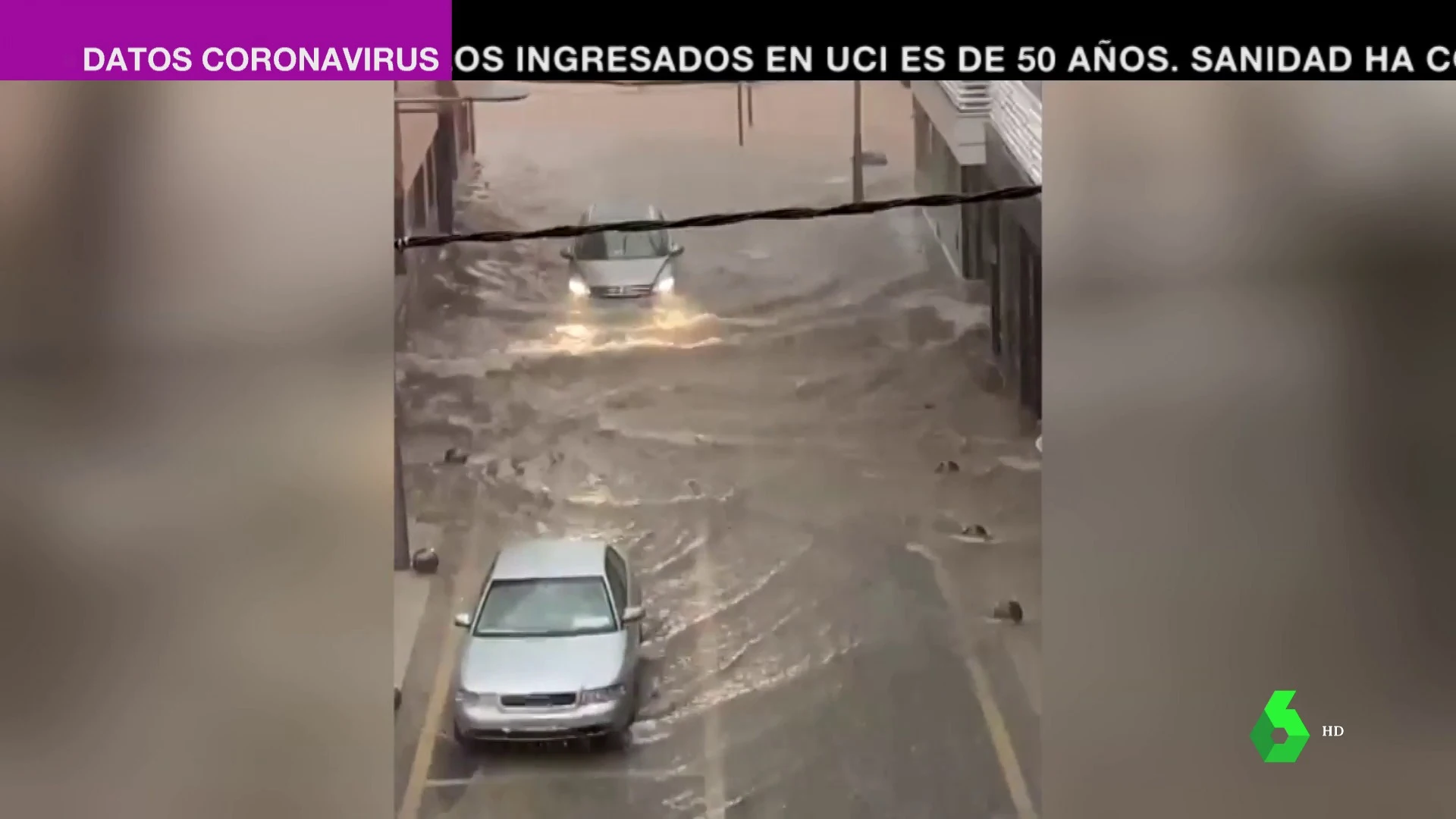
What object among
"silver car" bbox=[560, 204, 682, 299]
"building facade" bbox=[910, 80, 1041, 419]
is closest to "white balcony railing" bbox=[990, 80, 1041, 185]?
"building facade" bbox=[910, 80, 1041, 419]

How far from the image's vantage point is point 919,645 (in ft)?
3.13

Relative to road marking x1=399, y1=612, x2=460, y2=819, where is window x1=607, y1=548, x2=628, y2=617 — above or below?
above

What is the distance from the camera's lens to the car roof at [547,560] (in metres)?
0.94

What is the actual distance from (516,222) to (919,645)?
49cm

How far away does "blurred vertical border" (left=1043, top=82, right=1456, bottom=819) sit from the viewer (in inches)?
36.4

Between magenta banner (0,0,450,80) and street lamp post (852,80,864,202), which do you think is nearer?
magenta banner (0,0,450,80)

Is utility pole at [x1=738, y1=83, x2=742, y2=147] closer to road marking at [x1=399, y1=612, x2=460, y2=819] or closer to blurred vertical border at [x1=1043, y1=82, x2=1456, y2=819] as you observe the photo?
blurred vertical border at [x1=1043, y1=82, x2=1456, y2=819]

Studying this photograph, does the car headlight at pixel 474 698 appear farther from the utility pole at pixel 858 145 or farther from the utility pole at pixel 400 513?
the utility pole at pixel 858 145

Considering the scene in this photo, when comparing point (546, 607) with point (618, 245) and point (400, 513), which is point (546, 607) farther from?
point (618, 245)

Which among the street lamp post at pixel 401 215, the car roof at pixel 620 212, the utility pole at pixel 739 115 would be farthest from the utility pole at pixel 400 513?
the utility pole at pixel 739 115

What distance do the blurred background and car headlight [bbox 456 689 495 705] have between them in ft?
0.19

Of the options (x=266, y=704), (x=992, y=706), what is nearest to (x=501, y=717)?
(x=266, y=704)

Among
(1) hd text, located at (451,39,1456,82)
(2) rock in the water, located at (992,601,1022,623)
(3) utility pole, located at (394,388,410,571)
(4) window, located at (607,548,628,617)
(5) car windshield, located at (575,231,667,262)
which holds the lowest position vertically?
(2) rock in the water, located at (992,601,1022,623)

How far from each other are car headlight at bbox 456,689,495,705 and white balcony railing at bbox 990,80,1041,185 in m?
0.61
